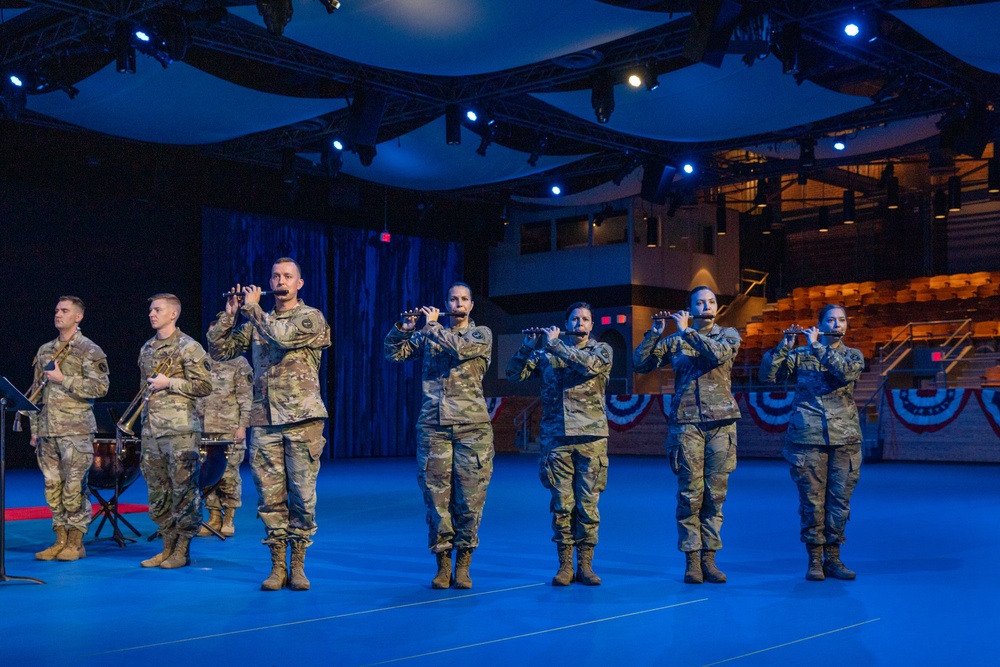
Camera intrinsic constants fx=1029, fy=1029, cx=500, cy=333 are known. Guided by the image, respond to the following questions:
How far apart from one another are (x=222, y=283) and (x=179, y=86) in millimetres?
6904

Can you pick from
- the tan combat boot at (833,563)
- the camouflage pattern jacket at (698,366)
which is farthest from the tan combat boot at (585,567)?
the tan combat boot at (833,563)

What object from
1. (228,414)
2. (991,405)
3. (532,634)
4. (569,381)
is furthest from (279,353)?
(991,405)

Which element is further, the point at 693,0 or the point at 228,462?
the point at 693,0

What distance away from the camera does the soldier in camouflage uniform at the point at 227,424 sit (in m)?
8.57

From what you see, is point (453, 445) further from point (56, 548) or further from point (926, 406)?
point (926, 406)

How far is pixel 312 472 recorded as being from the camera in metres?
5.99

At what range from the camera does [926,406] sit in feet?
57.3

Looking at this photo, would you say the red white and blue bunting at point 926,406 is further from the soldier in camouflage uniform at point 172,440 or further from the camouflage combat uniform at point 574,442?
the soldier in camouflage uniform at point 172,440

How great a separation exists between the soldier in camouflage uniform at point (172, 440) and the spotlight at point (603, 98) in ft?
25.6

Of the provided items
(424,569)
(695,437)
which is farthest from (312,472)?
(695,437)

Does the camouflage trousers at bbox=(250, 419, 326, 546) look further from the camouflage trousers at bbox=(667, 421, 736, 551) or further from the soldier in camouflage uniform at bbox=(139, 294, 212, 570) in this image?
the camouflage trousers at bbox=(667, 421, 736, 551)

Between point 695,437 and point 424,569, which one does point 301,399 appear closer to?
point 424,569

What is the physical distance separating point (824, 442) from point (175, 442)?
417 centimetres

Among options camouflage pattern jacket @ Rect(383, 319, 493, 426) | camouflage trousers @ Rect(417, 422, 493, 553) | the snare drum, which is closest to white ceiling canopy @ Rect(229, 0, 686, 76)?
the snare drum
